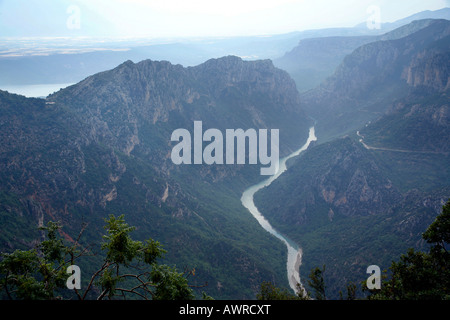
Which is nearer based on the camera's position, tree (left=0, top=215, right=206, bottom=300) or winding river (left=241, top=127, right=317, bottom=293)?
tree (left=0, top=215, right=206, bottom=300)

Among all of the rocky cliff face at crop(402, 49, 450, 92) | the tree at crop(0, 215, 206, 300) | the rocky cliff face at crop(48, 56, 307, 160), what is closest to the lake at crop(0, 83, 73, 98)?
the rocky cliff face at crop(48, 56, 307, 160)

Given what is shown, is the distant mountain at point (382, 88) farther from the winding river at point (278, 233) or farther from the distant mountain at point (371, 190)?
the winding river at point (278, 233)

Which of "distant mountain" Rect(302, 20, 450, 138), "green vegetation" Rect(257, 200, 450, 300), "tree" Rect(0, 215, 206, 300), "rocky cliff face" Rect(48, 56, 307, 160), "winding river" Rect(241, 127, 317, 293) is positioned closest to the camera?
"tree" Rect(0, 215, 206, 300)

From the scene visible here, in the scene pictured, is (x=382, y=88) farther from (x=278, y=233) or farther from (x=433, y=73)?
(x=278, y=233)

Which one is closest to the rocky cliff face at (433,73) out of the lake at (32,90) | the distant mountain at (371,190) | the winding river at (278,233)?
the distant mountain at (371,190)

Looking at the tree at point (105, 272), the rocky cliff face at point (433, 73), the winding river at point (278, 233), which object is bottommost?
the winding river at point (278, 233)

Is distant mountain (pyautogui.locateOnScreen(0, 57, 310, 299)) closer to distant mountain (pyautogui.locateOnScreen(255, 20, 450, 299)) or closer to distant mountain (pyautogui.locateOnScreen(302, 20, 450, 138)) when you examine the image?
distant mountain (pyautogui.locateOnScreen(255, 20, 450, 299))

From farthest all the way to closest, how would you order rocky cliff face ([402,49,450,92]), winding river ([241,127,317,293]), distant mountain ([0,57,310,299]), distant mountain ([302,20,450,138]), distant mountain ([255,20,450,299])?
distant mountain ([302,20,450,138]), rocky cliff face ([402,49,450,92]), winding river ([241,127,317,293]), distant mountain ([255,20,450,299]), distant mountain ([0,57,310,299])
